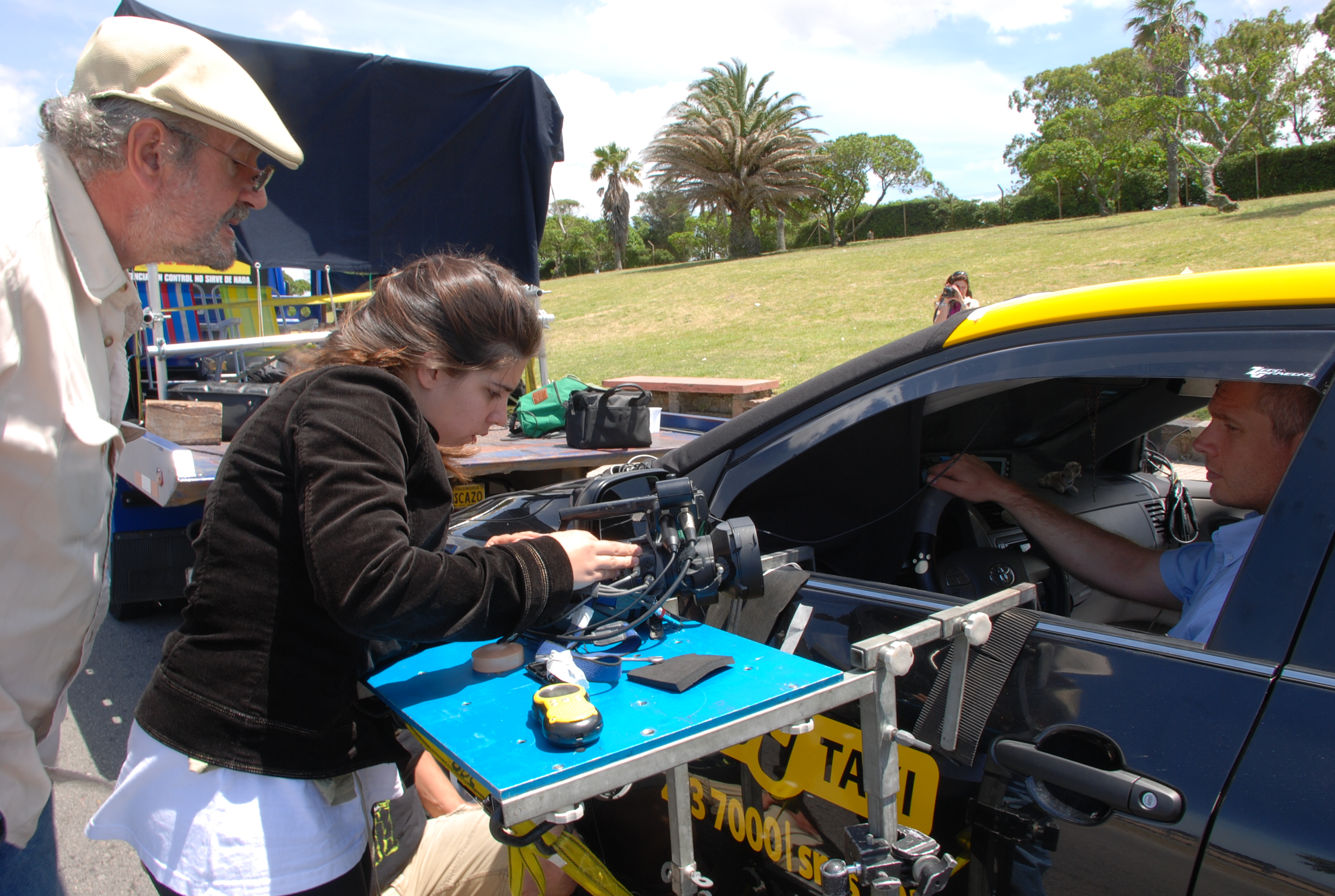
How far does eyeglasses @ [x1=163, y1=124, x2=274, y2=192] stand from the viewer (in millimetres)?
1284

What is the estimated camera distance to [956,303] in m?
9.08

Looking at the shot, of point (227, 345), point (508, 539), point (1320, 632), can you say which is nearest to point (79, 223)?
point (508, 539)

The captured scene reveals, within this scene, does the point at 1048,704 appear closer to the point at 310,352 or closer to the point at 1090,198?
the point at 310,352

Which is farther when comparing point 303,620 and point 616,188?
point 616,188

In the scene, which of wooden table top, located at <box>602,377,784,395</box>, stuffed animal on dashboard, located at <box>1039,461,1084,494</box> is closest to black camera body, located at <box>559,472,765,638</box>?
stuffed animal on dashboard, located at <box>1039,461,1084,494</box>

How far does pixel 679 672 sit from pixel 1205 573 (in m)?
1.27

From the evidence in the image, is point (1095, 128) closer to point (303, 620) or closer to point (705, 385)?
point (705, 385)

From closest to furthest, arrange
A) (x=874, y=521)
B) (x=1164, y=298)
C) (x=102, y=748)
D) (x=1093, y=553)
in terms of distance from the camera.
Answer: (x=1164, y=298) < (x=1093, y=553) < (x=874, y=521) < (x=102, y=748)

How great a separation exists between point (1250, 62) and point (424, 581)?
40.2 meters

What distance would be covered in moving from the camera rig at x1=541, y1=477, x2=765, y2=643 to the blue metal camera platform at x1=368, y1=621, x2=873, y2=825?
117 millimetres

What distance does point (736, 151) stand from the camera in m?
33.4

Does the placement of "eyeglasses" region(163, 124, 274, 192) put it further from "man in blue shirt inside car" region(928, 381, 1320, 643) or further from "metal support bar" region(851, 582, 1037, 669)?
"man in blue shirt inside car" region(928, 381, 1320, 643)

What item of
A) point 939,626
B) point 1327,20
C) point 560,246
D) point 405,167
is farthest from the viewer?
point 560,246

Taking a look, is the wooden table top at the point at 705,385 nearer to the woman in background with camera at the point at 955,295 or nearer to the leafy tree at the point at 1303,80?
the woman in background with camera at the point at 955,295
